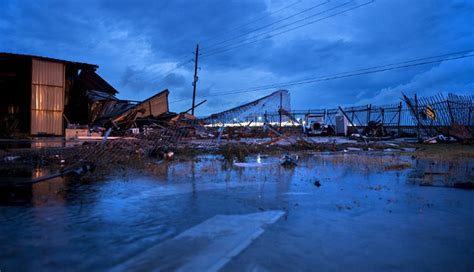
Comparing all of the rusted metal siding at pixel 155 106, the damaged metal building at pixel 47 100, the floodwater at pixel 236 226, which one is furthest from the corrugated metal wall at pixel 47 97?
the floodwater at pixel 236 226

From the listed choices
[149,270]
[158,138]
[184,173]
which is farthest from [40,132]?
[149,270]

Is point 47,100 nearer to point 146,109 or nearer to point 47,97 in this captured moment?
point 47,97

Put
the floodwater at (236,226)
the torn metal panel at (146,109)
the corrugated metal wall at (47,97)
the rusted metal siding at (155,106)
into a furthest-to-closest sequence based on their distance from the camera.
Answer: the rusted metal siding at (155,106) → the torn metal panel at (146,109) → the corrugated metal wall at (47,97) → the floodwater at (236,226)

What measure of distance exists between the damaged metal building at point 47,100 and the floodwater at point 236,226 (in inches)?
542

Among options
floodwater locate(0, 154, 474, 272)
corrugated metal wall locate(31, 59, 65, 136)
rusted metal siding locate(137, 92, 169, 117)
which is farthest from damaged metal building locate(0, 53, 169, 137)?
floodwater locate(0, 154, 474, 272)

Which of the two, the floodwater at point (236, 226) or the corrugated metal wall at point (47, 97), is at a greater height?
the corrugated metal wall at point (47, 97)

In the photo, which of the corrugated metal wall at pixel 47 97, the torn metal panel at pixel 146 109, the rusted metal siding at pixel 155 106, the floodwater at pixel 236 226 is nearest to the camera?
the floodwater at pixel 236 226

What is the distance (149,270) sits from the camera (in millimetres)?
2533

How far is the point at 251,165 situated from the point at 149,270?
6489mm

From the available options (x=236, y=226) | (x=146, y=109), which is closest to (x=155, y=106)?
(x=146, y=109)

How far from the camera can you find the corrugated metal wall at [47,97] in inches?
699

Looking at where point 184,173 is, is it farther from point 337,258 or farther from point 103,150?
point 337,258

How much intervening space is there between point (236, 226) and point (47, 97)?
17.9 meters

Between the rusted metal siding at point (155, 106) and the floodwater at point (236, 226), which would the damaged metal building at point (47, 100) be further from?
the floodwater at point (236, 226)
